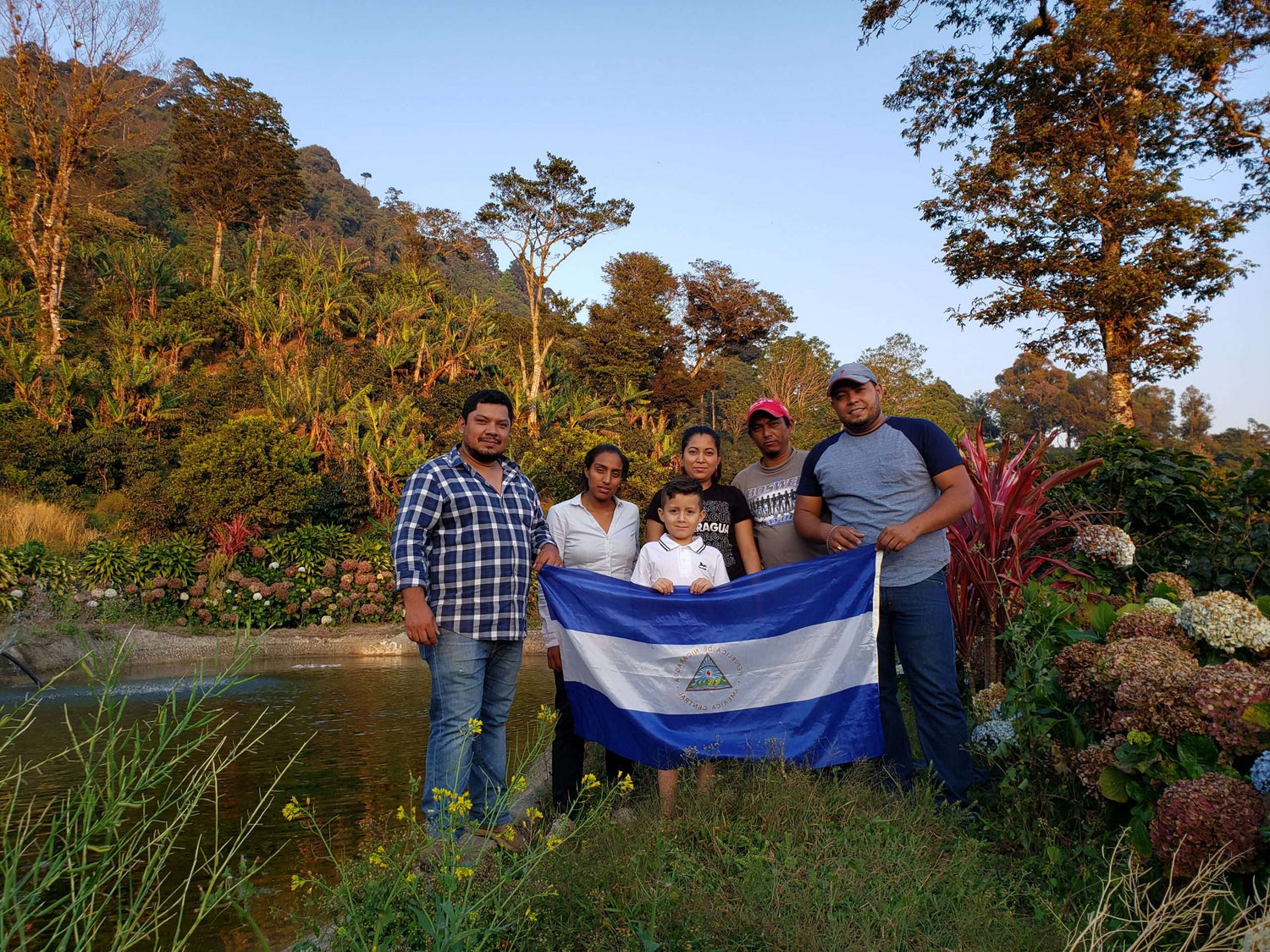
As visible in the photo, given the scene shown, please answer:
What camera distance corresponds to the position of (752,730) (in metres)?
3.62

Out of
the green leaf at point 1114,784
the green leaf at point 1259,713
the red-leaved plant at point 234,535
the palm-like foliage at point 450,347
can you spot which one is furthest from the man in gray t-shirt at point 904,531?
the palm-like foliage at point 450,347

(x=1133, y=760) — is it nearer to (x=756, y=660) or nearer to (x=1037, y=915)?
(x=1037, y=915)

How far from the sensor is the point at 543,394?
23141 mm

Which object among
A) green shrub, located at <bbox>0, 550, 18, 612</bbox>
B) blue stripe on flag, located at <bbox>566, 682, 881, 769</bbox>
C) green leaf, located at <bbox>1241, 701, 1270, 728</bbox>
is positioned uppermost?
green leaf, located at <bbox>1241, 701, 1270, 728</bbox>

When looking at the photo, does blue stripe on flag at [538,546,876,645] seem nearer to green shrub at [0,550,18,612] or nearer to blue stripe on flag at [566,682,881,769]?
blue stripe on flag at [566,682,881,769]

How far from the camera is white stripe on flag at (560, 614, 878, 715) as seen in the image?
11.9 ft

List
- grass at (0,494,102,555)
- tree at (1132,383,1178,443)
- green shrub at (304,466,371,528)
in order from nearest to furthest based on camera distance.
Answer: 1. grass at (0,494,102,555)
2. green shrub at (304,466,371,528)
3. tree at (1132,383,1178,443)

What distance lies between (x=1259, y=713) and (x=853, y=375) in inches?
76.7

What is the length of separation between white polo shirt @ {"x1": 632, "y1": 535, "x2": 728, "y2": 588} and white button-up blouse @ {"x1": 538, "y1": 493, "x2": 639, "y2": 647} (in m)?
0.20

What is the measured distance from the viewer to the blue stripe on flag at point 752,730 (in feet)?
11.6

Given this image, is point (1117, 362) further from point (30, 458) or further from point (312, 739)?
Result: point (30, 458)

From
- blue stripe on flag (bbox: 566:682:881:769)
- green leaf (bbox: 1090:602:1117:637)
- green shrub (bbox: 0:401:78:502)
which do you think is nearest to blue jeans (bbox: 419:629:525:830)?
blue stripe on flag (bbox: 566:682:881:769)

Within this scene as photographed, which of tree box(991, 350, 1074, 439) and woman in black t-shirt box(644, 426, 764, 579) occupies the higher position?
tree box(991, 350, 1074, 439)

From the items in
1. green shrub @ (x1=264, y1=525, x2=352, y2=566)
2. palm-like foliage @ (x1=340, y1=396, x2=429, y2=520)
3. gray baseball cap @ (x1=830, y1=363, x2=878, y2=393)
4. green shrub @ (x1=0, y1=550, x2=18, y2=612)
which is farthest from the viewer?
palm-like foliage @ (x1=340, y1=396, x2=429, y2=520)
